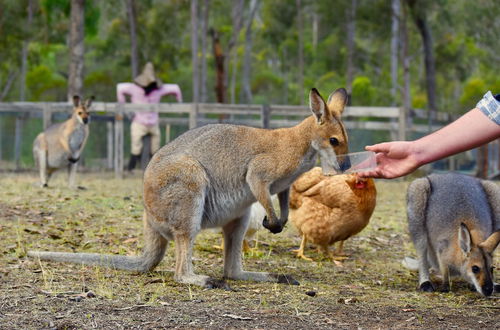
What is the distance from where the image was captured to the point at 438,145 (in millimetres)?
3850

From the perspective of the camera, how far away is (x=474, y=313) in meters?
4.40

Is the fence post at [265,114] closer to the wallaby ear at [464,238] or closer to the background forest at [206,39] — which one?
the background forest at [206,39]

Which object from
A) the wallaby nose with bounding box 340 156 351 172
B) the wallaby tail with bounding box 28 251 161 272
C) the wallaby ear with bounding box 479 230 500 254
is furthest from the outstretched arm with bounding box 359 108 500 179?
the wallaby tail with bounding box 28 251 161 272

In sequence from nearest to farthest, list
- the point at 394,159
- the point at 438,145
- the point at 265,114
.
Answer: the point at 438,145
the point at 394,159
the point at 265,114

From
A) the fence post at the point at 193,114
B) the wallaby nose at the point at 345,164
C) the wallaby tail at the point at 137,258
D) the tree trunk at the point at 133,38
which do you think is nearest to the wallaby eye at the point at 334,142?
the wallaby nose at the point at 345,164

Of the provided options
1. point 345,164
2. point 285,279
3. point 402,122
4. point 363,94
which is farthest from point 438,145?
point 363,94

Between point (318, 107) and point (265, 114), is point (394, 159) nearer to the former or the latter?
point (318, 107)

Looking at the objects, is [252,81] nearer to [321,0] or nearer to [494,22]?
[321,0]

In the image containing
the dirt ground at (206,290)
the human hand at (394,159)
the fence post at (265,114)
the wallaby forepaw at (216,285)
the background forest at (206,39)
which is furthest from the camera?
the background forest at (206,39)

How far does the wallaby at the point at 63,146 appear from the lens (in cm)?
1135

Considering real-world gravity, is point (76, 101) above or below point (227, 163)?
above

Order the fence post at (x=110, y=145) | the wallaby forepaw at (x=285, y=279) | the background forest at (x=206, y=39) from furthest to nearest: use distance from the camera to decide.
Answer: the background forest at (x=206, y=39) → the fence post at (x=110, y=145) → the wallaby forepaw at (x=285, y=279)

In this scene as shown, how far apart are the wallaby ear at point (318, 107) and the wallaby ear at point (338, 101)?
11cm

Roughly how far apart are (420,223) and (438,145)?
5.32 ft
